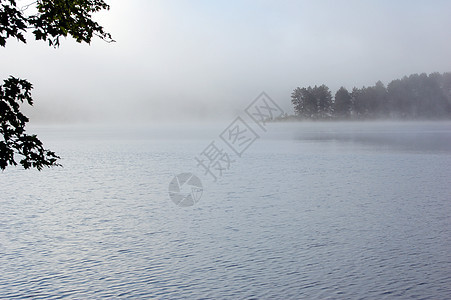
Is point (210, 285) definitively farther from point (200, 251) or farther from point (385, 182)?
point (385, 182)

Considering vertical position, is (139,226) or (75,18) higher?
(75,18)

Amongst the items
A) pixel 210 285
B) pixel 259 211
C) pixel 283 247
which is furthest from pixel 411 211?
pixel 210 285

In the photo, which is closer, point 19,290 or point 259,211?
point 19,290

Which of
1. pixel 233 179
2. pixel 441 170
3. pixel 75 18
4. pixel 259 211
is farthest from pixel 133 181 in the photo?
pixel 75 18

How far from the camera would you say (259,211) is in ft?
87.2

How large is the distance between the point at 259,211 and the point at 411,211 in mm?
7410

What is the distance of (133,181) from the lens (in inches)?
1575

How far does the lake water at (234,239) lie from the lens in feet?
51.9

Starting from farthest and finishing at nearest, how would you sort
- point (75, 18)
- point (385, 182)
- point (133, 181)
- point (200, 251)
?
point (133, 181), point (385, 182), point (200, 251), point (75, 18)

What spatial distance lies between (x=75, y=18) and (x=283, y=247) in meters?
11.0

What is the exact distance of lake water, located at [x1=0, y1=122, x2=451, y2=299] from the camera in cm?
1580

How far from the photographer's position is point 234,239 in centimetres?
2097

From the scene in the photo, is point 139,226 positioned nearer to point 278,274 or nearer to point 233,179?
point 278,274

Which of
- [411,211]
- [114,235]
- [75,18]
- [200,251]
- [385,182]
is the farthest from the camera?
[385,182]
